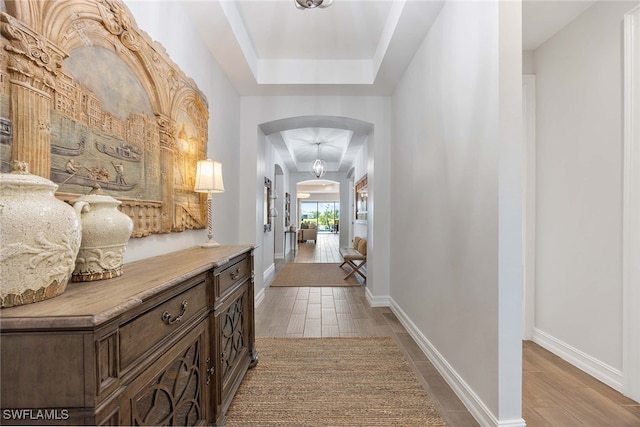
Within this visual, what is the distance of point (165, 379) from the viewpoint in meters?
1.07

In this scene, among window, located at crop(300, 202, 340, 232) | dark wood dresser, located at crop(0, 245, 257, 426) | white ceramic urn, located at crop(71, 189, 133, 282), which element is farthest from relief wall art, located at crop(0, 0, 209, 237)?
window, located at crop(300, 202, 340, 232)

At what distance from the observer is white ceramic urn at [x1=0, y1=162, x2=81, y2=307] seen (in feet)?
2.27

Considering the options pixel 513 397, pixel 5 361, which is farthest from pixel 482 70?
pixel 5 361

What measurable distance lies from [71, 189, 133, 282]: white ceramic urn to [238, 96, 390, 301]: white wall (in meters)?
2.79

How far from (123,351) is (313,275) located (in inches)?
203

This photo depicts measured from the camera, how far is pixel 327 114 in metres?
3.89

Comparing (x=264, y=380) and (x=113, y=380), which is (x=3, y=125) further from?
(x=264, y=380)

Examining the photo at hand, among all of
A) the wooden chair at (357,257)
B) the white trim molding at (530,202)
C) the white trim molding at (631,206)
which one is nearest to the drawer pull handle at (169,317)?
the white trim molding at (631,206)

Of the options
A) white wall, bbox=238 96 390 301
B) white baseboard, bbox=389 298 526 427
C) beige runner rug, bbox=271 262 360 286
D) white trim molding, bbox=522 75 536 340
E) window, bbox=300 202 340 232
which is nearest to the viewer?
white baseboard, bbox=389 298 526 427

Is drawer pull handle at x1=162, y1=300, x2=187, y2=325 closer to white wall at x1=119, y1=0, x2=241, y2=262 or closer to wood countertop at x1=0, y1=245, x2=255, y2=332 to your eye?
wood countertop at x1=0, y1=245, x2=255, y2=332

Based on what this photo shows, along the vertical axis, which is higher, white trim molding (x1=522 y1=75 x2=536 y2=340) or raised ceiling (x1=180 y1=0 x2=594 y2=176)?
raised ceiling (x1=180 y1=0 x2=594 y2=176)

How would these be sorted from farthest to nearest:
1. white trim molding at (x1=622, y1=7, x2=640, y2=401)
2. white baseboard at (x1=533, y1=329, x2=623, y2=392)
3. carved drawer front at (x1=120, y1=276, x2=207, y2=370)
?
white baseboard at (x1=533, y1=329, x2=623, y2=392)
white trim molding at (x1=622, y1=7, x2=640, y2=401)
carved drawer front at (x1=120, y1=276, x2=207, y2=370)

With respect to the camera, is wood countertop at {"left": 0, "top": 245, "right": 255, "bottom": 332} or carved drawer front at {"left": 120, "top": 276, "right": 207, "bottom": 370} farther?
carved drawer front at {"left": 120, "top": 276, "right": 207, "bottom": 370}

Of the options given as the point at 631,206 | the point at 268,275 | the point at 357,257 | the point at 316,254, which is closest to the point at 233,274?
the point at 631,206
